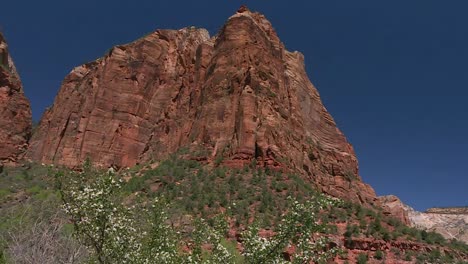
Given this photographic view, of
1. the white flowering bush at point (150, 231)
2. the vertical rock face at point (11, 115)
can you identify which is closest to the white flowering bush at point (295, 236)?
the white flowering bush at point (150, 231)

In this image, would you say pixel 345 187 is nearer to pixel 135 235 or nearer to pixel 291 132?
pixel 291 132

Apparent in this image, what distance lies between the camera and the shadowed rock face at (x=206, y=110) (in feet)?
152

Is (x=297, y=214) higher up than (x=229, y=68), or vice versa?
(x=229, y=68)

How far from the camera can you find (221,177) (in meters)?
40.8

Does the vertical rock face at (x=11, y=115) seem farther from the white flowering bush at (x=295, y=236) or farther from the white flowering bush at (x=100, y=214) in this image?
the white flowering bush at (x=295, y=236)

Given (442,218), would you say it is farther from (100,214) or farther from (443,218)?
(100,214)

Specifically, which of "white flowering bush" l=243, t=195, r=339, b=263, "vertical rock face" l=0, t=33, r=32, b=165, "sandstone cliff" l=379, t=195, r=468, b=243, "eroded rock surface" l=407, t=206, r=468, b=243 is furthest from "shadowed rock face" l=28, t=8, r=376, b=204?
"eroded rock surface" l=407, t=206, r=468, b=243

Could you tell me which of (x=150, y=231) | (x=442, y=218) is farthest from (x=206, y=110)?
(x=442, y=218)

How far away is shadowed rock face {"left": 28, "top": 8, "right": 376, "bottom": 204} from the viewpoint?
46.4 meters

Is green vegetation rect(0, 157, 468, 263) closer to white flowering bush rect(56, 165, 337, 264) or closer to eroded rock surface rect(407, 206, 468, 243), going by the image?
white flowering bush rect(56, 165, 337, 264)

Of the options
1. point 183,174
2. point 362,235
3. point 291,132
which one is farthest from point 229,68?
point 362,235

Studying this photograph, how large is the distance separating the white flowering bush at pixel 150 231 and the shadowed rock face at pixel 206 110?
31652mm

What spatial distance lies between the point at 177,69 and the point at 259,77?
1599 cm

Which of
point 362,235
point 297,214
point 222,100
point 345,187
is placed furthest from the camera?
point 345,187
